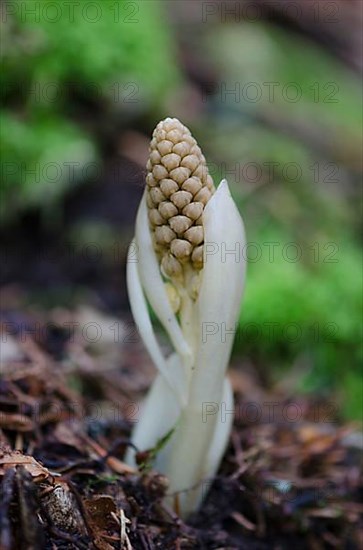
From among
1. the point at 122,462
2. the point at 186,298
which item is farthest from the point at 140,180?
the point at 122,462

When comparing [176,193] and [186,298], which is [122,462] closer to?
[186,298]

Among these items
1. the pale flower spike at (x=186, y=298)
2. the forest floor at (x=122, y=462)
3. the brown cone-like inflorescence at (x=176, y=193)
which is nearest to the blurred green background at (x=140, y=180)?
the forest floor at (x=122, y=462)

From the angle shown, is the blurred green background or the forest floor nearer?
the forest floor

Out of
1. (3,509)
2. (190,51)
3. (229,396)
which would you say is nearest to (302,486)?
(229,396)

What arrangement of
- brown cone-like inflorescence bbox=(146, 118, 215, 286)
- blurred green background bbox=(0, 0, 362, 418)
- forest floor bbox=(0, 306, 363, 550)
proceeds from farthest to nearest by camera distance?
1. blurred green background bbox=(0, 0, 362, 418)
2. brown cone-like inflorescence bbox=(146, 118, 215, 286)
3. forest floor bbox=(0, 306, 363, 550)

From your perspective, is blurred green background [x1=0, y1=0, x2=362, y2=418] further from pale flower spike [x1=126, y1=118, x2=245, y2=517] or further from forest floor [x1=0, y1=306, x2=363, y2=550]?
pale flower spike [x1=126, y1=118, x2=245, y2=517]

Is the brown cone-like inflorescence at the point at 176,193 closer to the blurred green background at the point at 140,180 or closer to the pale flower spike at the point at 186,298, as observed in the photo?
the pale flower spike at the point at 186,298

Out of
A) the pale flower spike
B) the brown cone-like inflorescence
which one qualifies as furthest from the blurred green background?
the brown cone-like inflorescence

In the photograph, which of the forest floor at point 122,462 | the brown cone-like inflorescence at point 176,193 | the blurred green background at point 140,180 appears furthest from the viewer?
the blurred green background at point 140,180

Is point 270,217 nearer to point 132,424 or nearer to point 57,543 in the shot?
point 132,424
